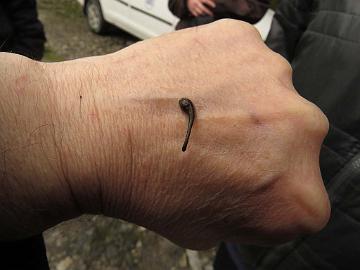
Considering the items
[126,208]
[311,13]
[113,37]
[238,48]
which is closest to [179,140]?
[126,208]

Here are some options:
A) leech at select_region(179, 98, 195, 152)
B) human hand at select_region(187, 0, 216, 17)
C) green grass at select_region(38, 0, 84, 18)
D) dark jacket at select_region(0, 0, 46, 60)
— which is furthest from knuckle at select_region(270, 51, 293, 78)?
green grass at select_region(38, 0, 84, 18)

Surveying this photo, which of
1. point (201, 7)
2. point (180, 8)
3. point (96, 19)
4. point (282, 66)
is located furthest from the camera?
point (96, 19)

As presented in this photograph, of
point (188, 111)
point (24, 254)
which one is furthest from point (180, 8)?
point (24, 254)

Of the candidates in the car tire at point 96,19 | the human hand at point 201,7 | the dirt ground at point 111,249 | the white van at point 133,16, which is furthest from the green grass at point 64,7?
the dirt ground at point 111,249

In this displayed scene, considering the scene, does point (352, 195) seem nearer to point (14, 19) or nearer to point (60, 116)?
point (60, 116)

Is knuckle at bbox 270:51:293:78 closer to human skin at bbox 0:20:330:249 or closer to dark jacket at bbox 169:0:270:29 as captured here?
human skin at bbox 0:20:330:249

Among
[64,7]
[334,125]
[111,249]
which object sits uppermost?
[334,125]

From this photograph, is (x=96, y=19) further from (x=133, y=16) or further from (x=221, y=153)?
(x=221, y=153)
